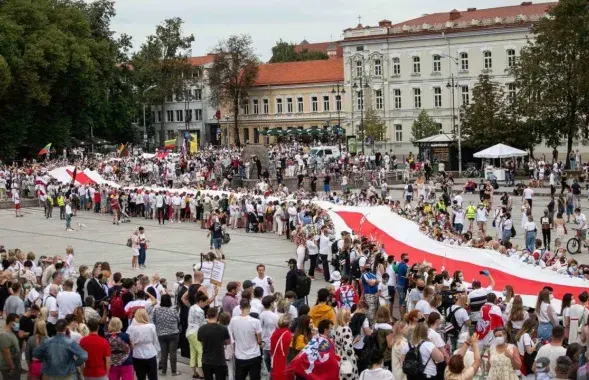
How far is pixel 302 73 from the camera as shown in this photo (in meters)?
109

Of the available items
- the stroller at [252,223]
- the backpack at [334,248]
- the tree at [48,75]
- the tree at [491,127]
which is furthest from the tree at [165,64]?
the backpack at [334,248]

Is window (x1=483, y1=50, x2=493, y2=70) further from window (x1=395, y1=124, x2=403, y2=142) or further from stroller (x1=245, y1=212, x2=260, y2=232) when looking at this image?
stroller (x1=245, y1=212, x2=260, y2=232)

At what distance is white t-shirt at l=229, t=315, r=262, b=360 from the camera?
14.8 m

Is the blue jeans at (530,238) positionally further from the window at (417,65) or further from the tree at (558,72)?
the window at (417,65)

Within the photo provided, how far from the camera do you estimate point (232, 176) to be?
5866cm

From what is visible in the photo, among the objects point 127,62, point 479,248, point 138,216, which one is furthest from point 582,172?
point 127,62

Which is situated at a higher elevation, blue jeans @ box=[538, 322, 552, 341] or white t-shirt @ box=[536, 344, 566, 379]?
white t-shirt @ box=[536, 344, 566, 379]

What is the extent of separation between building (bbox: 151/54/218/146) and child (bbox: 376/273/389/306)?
9731cm

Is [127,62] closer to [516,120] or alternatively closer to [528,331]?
[516,120]

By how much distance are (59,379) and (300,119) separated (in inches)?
3765

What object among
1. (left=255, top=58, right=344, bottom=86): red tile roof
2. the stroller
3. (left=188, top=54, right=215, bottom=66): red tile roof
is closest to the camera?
the stroller

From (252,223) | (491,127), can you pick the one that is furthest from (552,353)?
(491,127)

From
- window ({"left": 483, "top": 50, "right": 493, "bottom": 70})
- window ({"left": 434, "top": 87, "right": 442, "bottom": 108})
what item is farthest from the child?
window ({"left": 434, "top": 87, "right": 442, "bottom": 108})

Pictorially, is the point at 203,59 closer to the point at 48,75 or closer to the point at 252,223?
the point at 48,75
